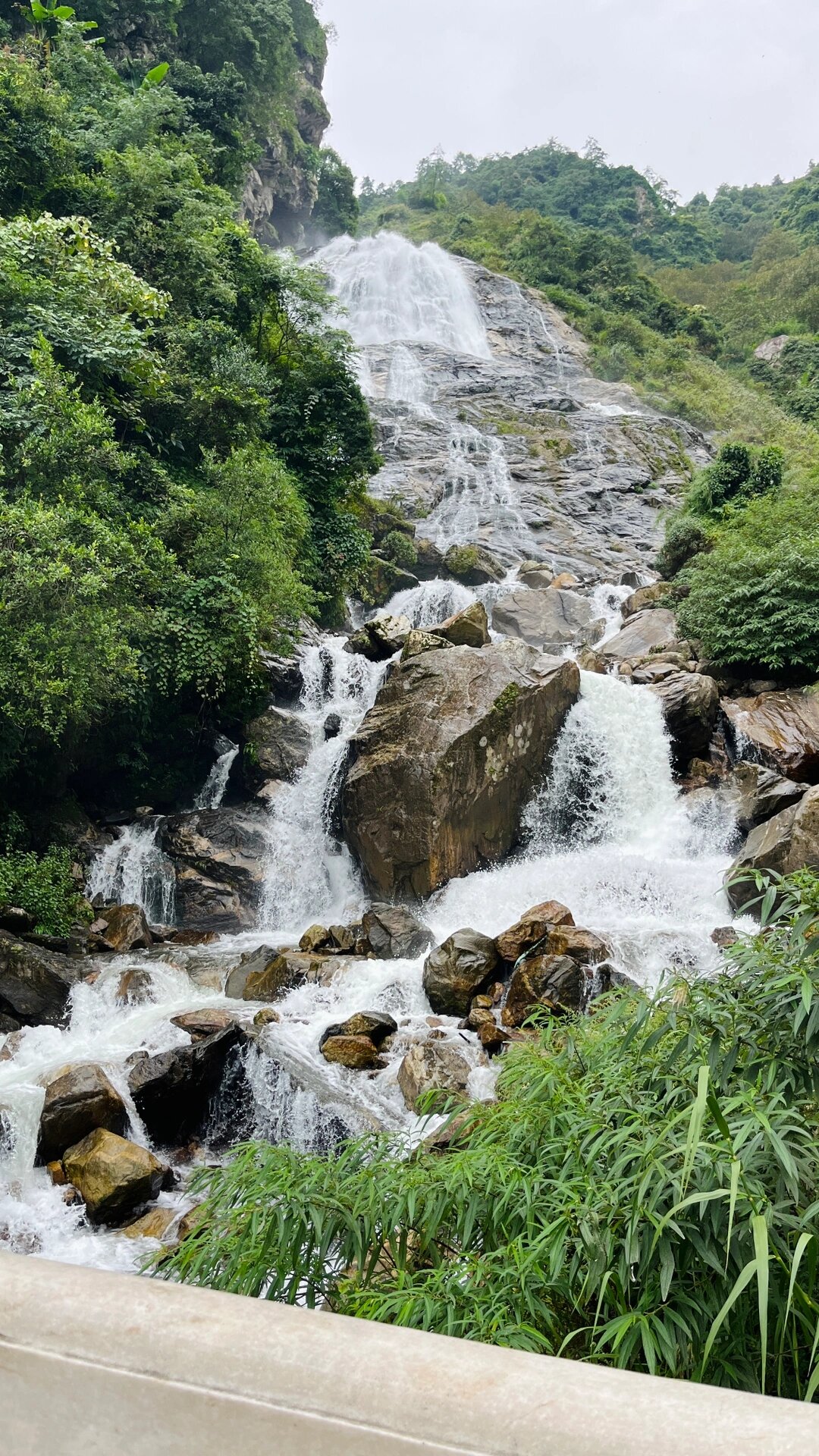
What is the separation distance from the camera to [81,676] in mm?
8789

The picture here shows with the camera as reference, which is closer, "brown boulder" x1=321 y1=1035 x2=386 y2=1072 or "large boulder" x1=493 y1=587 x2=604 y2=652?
"brown boulder" x1=321 y1=1035 x2=386 y2=1072

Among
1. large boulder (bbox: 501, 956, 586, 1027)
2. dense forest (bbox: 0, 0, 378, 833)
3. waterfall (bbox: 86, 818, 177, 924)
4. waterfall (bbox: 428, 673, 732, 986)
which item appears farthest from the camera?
waterfall (bbox: 86, 818, 177, 924)

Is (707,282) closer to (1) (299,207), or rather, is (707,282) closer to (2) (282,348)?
(1) (299,207)

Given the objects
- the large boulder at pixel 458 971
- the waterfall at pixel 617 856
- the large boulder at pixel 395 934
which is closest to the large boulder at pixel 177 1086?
the large boulder at pixel 458 971

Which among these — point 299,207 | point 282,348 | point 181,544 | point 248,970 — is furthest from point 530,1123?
point 299,207

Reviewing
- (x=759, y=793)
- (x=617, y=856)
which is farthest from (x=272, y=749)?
(x=759, y=793)

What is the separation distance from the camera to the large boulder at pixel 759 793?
31.7 ft

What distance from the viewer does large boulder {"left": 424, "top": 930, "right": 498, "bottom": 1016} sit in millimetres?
7566

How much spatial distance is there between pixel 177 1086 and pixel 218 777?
668cm

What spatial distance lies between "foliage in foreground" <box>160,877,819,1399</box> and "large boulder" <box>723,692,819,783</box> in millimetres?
8969

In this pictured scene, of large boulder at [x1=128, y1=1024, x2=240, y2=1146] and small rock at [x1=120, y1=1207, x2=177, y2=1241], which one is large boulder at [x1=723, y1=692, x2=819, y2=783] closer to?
large boulder at [x1=128, y1=1024, x2=240, y2=1146]

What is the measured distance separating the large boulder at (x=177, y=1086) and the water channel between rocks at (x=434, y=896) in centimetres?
18

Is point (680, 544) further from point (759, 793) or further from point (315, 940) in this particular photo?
point (315, 940)

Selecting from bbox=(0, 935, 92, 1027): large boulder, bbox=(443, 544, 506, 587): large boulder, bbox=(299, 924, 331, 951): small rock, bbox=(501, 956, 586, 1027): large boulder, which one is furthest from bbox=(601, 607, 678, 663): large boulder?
bbox=(0, 935, 92, 1027): large boulder
